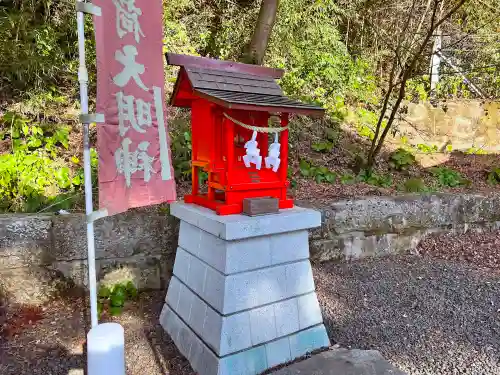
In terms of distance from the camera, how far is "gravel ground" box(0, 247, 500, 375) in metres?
2.55

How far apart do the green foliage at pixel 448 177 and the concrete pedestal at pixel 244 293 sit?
3.86 m

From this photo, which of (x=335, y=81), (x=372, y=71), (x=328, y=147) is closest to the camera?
(x=328, y=147)

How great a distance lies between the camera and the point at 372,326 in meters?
2.93

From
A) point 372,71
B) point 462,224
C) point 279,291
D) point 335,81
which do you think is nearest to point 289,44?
point 335,81

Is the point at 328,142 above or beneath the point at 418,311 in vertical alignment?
above

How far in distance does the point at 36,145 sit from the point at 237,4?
458 cm

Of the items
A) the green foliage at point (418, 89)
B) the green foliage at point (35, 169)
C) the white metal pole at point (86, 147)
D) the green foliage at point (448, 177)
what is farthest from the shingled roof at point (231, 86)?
the green foliage at point (418, 89)

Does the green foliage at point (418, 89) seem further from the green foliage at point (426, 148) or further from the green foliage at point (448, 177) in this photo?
the green foliage at point (448, 177)

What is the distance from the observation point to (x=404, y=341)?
2746 millimetres

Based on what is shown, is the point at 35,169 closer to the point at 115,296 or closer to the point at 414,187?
the point at 115,296

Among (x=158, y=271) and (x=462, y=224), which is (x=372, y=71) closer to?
(x=462, y=224)

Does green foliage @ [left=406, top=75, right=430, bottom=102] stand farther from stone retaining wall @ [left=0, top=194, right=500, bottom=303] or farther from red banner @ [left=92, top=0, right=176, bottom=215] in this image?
red banner @ [left=92, top=0, right=176, bottom=215]

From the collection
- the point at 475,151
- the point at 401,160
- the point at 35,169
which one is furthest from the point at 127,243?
the point at 475,151

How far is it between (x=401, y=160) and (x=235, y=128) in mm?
4232
